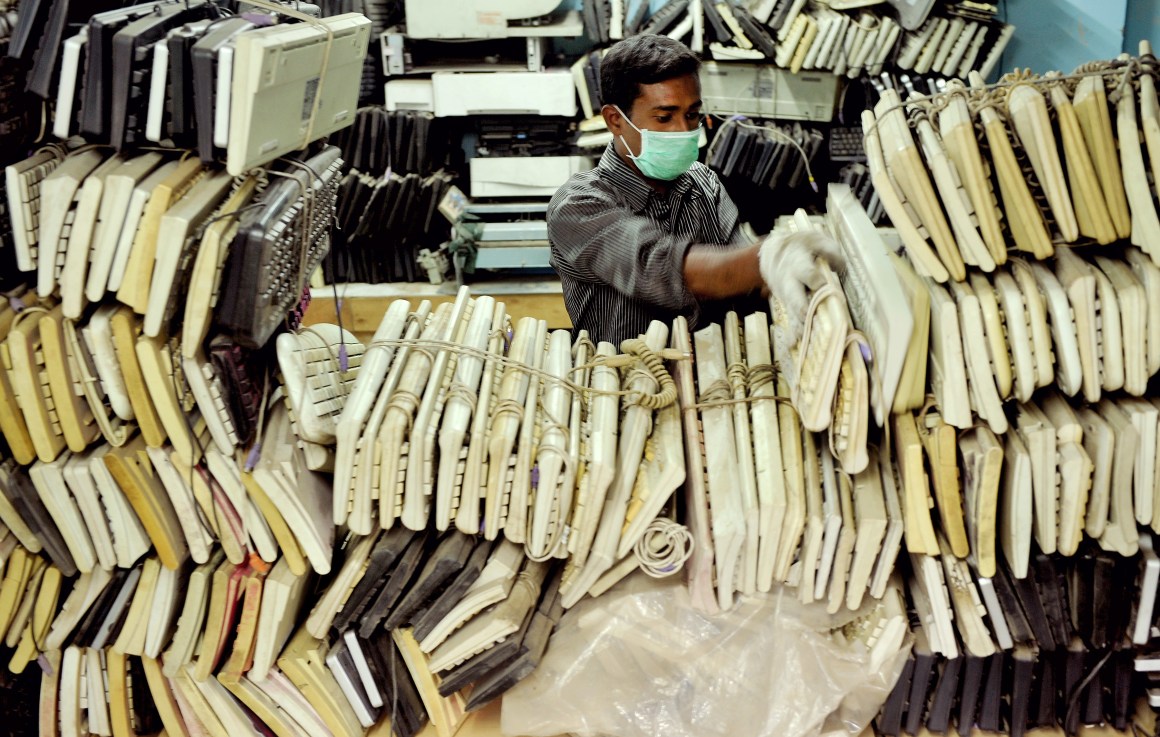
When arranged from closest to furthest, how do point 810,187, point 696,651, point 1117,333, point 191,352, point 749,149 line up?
point 1117,333
point 191,352
point 696,651
point 749,149
point 810,187

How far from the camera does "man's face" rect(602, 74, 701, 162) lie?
7.09 feet

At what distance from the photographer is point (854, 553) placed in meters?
1.52

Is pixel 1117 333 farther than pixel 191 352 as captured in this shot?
No

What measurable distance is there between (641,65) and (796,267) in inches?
34.4

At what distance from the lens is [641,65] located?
2156mm

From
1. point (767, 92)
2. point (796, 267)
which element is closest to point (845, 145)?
point (767, 92)

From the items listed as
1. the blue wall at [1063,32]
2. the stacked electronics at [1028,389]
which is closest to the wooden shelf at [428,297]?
the blue wall at [1063,32]

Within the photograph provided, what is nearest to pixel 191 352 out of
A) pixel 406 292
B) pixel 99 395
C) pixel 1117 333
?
pixel 99 395

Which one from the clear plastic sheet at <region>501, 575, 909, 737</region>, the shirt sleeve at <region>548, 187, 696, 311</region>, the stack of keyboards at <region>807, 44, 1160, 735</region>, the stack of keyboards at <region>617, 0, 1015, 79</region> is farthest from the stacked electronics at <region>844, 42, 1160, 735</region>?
the stack of keyboards at <region>617, 0, 1015, 79</region>

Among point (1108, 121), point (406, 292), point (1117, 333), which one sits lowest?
point (406, 292)

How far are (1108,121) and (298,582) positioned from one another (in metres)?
1.58

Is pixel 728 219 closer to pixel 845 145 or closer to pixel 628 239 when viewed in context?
pixel 628 239

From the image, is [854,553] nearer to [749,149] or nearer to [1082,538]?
[1082,538]

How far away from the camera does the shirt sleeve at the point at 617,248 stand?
A: 1.98 meters
